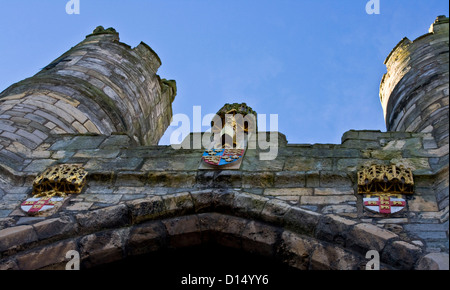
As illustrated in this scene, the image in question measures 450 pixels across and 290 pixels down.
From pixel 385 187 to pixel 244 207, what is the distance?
1.09m

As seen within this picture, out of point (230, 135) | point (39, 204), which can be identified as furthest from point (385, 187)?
point (39, 204)

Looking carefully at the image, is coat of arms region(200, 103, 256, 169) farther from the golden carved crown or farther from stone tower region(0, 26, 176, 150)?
the golden carved crown

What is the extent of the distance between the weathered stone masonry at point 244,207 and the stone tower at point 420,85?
0.18 meters

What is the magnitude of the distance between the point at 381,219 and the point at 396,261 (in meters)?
0.52

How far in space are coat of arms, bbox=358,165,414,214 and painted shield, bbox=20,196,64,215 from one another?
8.00 feet

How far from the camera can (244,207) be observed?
5.59 meters

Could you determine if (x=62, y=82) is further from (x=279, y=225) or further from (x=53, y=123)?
(x=279, y=225)

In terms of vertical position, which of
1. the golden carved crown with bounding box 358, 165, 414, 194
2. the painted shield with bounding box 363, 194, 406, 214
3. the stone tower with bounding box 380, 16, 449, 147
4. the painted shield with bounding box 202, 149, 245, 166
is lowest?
the painted shield with bounding box 363, 194, 406, 214

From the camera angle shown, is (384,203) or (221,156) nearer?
(384,203)

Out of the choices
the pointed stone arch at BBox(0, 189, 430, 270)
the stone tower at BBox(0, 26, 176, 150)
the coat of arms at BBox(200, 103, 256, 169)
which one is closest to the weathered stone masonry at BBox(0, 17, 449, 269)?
the pointed stone arch at BBox(0, 189, 430, 270)

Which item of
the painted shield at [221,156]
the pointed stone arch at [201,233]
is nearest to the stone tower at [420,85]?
the pointed stone arch at [201,233]

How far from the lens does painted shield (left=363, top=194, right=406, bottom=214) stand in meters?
5.24

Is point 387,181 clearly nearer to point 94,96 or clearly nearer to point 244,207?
point 244,207

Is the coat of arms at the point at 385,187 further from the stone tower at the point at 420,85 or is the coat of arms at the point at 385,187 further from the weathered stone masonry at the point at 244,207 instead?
the stone tower at the point at 420,85
